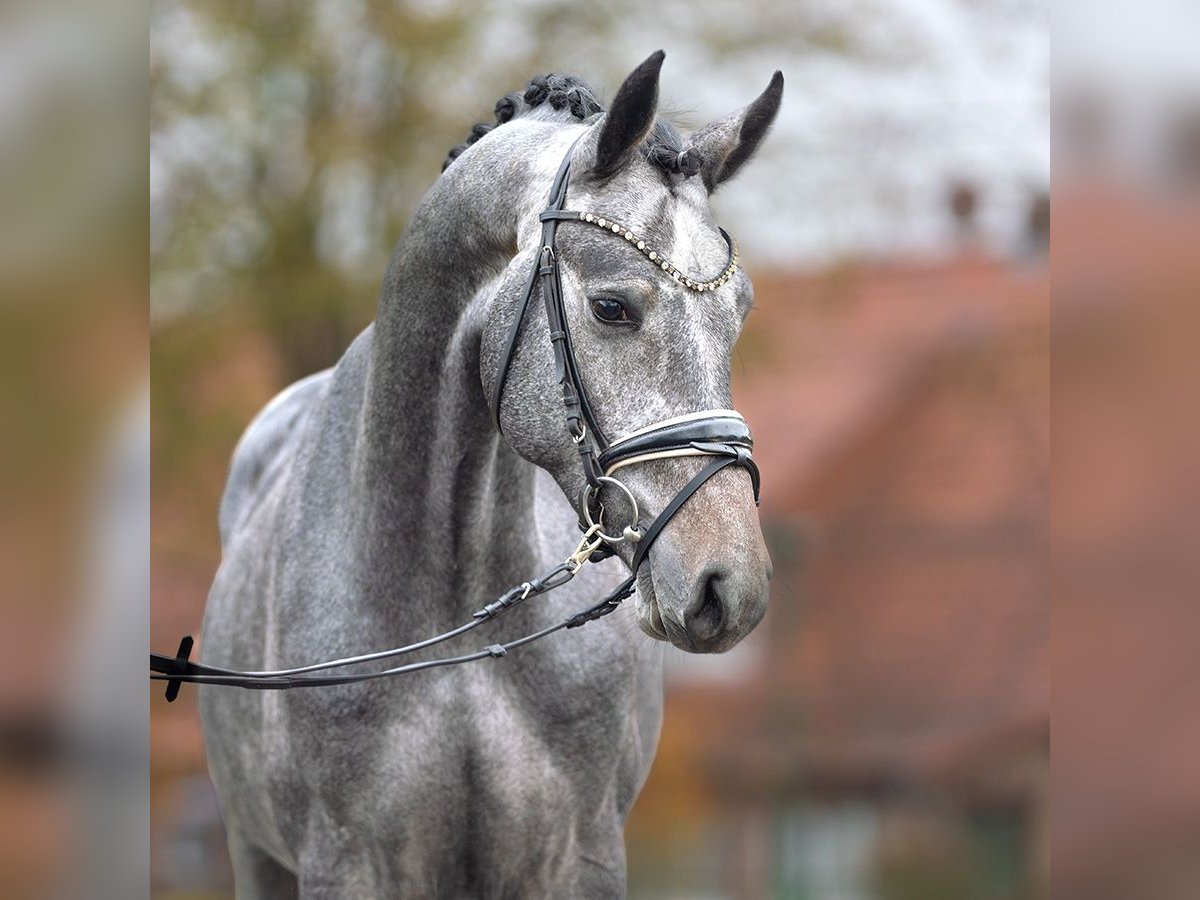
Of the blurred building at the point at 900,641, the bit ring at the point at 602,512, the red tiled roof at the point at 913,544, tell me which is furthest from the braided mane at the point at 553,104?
the red tiled roof at the point at 913,544

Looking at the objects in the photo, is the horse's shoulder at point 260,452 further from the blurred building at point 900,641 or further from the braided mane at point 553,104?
the blurred building at point 900,641

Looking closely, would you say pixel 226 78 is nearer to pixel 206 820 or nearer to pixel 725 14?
pixel 725 14

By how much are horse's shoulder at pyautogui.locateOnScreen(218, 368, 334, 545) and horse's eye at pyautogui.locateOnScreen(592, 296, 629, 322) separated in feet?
6.58

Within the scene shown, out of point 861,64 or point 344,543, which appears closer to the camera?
point 344,543

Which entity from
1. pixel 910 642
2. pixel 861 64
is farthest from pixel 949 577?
pixel 861 64

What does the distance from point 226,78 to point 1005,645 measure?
8.55 meters

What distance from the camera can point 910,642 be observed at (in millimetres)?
14531

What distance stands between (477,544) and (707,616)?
878mm

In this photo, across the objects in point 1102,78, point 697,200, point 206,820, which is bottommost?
point 206,820

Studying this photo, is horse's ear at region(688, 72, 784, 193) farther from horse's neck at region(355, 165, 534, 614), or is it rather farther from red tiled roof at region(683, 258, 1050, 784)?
Answer: red tiled roof at region(683, 258, 1050, 784)

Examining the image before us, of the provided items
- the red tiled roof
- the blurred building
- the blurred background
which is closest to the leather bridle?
the blurred background

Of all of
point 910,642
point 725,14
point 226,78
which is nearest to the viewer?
point 226,78

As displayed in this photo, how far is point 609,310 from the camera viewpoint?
2.83m

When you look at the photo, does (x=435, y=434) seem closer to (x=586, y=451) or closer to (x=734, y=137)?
(x=586, y=451)
